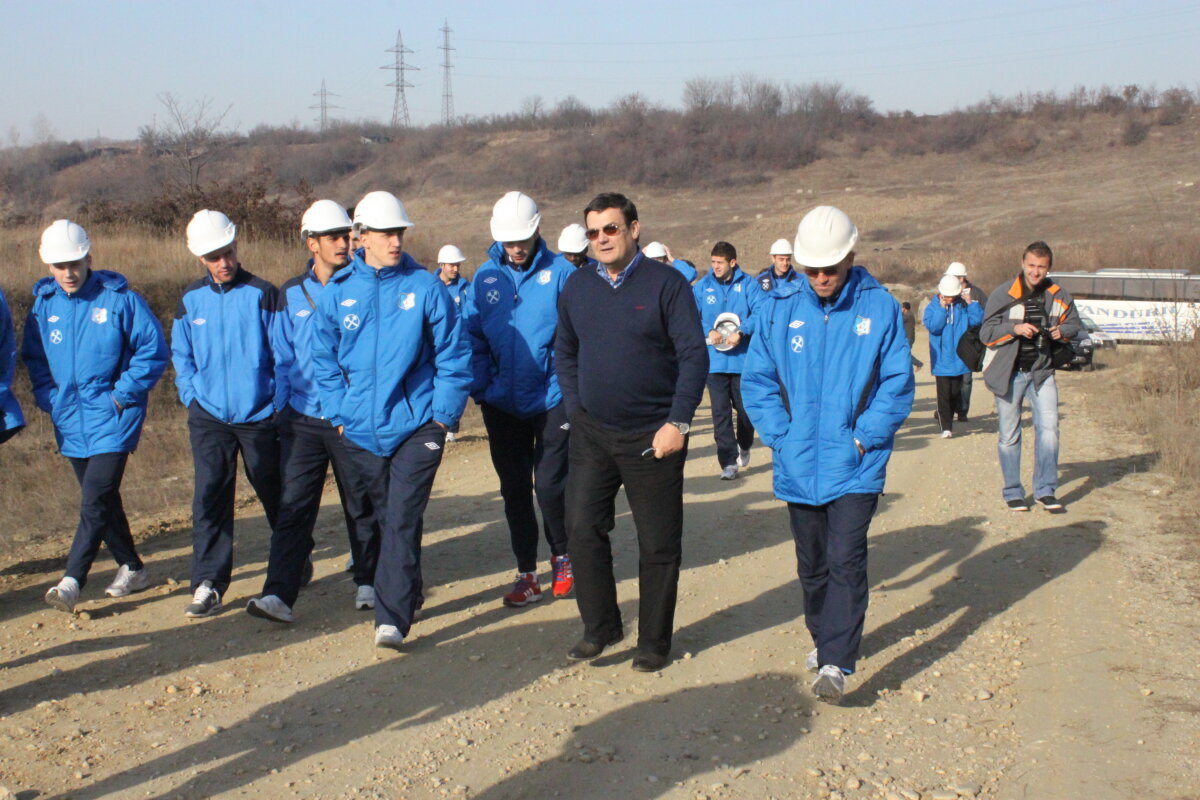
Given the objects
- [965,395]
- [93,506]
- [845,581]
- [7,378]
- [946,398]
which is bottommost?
[965,395]

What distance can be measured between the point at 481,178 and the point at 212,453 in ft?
206

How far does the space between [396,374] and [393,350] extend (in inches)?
4.8

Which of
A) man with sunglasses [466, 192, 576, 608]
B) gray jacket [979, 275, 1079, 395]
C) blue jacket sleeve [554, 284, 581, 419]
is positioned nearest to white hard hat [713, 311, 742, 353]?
gray jacket [979, 275, 1079, 395]

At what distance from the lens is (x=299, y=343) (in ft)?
21.2

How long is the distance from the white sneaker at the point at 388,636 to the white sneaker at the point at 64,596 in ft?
6.49

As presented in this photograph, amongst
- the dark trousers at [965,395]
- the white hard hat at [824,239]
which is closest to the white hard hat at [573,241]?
the white hard hat at [824,239]

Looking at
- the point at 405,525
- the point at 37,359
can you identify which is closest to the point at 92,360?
the point at 37,359

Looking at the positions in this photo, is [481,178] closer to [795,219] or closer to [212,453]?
[795,219]

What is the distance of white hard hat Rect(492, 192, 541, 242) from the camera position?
20.5 feet

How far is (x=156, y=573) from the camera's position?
742cm

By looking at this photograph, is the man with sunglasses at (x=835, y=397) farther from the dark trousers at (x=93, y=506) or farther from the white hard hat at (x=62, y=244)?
the white hard hat at (x=62, y=244)

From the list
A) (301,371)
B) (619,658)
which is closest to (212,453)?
(301,371)

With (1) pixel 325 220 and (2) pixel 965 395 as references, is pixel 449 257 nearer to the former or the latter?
(1) pixel 325 220

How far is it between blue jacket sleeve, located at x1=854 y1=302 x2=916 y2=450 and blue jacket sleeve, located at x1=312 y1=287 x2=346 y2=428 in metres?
2.61
